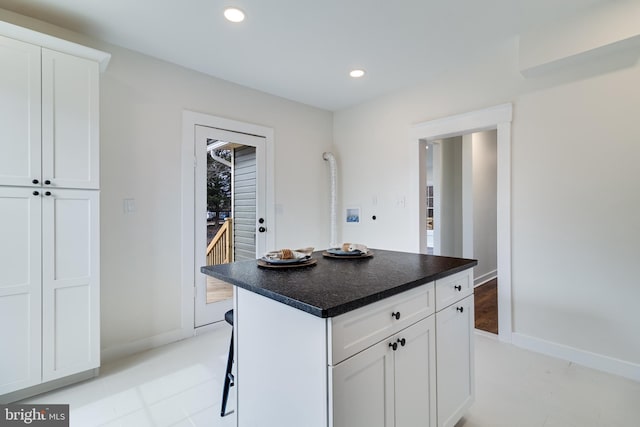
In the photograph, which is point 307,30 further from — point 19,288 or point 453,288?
point 19,288

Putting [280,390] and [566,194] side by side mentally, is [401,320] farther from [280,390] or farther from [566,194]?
[566,194]

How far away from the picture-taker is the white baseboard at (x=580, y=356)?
2139 mm

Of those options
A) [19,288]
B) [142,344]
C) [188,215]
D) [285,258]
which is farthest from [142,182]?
[285,258]

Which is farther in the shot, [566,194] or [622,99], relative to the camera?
[566,194]

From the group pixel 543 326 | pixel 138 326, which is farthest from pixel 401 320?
pixel 138 326

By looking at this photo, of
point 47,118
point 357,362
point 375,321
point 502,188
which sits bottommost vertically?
point 357,362

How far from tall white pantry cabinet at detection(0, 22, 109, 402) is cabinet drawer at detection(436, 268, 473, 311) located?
2.28 meters

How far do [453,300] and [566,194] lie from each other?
5.31 ft

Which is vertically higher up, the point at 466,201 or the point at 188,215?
the point at 466,201

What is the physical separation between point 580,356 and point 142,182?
153 inches

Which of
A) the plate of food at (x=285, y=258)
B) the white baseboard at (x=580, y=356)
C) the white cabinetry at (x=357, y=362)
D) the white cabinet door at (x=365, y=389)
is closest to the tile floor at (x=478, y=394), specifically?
the white baseboard at (x=580, y=356)

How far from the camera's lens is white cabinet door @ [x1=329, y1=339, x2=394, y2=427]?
0.99m

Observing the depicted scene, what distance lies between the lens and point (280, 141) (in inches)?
146

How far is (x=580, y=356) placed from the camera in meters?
2.33
